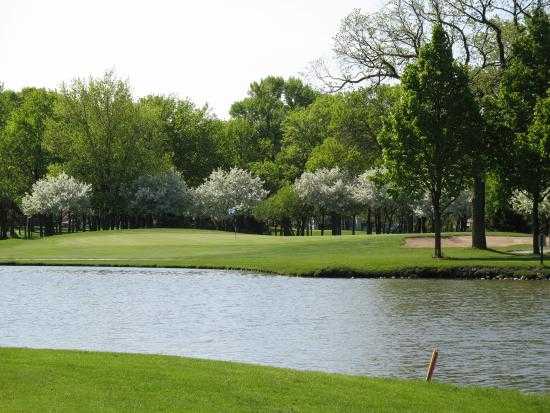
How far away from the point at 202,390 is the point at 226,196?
328 feet

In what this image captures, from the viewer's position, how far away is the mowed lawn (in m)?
52.0

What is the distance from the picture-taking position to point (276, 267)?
176ft

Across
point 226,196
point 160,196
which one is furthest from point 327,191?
point 160,196

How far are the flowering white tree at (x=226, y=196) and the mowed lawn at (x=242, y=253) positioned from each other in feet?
91.7

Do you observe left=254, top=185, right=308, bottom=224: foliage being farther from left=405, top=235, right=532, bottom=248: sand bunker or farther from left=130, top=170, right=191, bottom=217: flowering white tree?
left=405, top=235, right=532, bottom=248: sand bunker

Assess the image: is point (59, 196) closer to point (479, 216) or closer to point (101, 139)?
point (101, 139)

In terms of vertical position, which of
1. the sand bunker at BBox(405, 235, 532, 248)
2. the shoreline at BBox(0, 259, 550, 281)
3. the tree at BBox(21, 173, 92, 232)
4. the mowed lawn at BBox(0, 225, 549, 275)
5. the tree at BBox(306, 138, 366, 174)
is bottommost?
the shoreline at BBox(0, 259, 550, 281)

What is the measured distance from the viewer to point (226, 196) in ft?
382

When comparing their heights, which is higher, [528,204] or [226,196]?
[226,196]

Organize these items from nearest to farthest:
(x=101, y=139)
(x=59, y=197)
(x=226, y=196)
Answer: (x=59, y=197) < (x=101, y=139) < (x=226, y=196)

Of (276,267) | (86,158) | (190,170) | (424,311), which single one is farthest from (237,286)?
(190,170)

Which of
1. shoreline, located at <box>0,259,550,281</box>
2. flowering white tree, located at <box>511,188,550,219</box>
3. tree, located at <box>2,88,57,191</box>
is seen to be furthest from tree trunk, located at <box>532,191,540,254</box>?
tree, located at <box>2,88,57,191</box>

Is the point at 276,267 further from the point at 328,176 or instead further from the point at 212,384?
the point at 328,176

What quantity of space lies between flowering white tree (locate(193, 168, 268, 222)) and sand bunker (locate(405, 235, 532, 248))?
4984 centimetres
